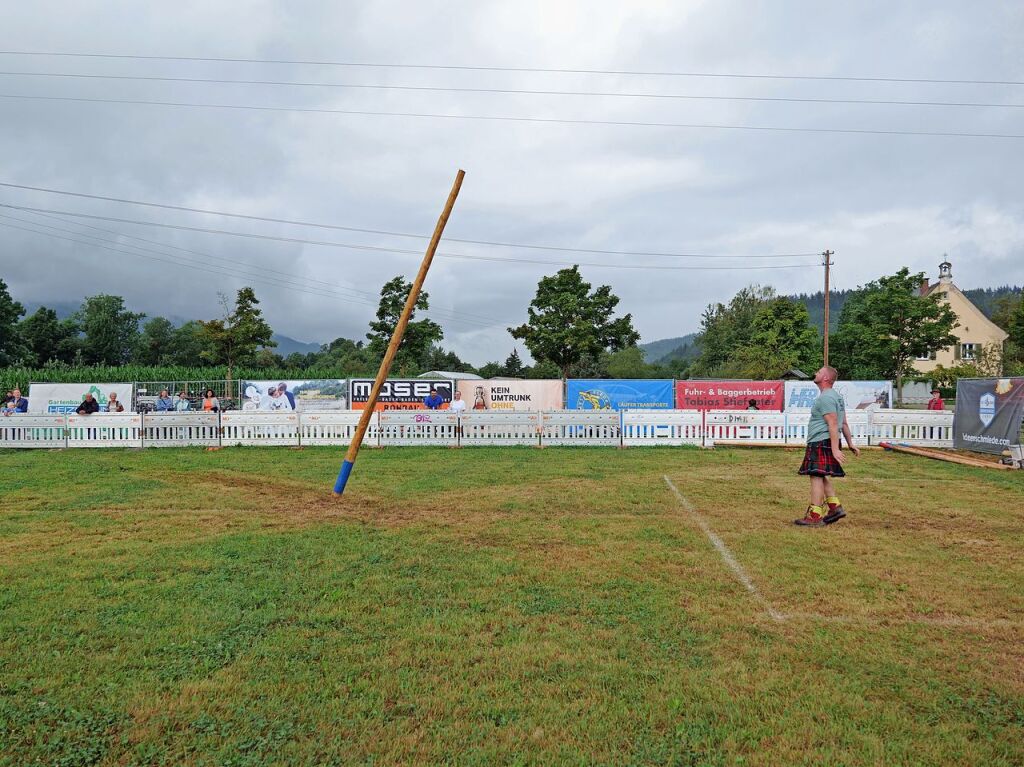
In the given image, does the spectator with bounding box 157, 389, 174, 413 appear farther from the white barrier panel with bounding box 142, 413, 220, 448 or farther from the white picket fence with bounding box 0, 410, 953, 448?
the white barrier panel with bounding box 142, 413, 220, 448

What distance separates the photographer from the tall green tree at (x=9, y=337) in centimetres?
6269

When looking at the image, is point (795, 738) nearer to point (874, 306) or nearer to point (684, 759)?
point (684, 759)

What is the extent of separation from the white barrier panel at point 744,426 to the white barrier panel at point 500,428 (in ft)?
17.4

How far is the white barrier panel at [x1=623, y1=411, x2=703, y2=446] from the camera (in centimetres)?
1939

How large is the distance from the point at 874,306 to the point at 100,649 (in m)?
51.6

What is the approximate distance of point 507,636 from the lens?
434cm

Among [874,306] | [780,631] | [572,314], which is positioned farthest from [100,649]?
[874,306]

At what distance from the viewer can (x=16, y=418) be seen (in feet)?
62.8

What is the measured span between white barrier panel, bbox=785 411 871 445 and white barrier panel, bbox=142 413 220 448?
17429mm

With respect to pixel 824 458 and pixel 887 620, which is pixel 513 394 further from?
pixel 887 620

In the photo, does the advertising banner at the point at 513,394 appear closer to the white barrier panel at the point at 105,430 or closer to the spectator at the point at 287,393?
the spectator at the point at 287,393

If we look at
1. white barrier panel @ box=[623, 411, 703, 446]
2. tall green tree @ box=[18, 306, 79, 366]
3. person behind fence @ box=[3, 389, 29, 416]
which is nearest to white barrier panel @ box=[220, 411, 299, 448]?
person behind fence @ box=[3, 389, 29, 416]

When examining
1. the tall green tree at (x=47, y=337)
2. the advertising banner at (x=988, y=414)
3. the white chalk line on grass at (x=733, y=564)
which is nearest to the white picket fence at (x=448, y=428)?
the advertising banner at (x=988, y=414)

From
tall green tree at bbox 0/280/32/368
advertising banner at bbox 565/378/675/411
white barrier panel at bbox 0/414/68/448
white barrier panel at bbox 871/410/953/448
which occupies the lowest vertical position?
white barrier panel at bbox 0/414/68/448
